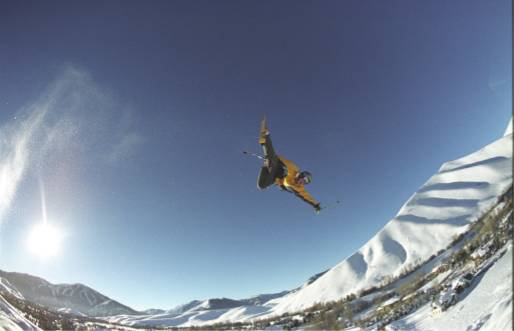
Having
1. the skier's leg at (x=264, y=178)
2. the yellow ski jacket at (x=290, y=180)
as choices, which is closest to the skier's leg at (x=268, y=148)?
the skier's leg at (x=264, y=178)

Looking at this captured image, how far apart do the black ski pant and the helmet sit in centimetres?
101

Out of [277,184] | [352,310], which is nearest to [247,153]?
[277,184]

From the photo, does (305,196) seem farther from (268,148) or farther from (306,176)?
(268,148)

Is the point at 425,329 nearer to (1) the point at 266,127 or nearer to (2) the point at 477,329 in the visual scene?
(2) the point at 477,329

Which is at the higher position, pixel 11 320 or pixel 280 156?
pixel 280 156

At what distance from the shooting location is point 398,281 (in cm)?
18612

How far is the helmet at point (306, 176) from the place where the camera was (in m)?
13.8

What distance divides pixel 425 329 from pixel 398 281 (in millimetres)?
189432

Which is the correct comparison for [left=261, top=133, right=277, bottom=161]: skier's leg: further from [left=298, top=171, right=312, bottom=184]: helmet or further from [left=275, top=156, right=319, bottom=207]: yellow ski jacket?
[left=298, top=171, right=312, bottom=184]: helmet

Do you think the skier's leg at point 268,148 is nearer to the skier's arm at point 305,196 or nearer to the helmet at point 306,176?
the helmet at point 306,176

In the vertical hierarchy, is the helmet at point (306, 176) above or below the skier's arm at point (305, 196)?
above

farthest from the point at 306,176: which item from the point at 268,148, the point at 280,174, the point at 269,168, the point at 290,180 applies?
the point at 268,148

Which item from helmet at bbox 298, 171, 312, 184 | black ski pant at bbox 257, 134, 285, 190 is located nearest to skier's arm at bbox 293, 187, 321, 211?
helmet at bbox 298, 171, 312, 184

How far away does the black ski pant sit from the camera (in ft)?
38.6
